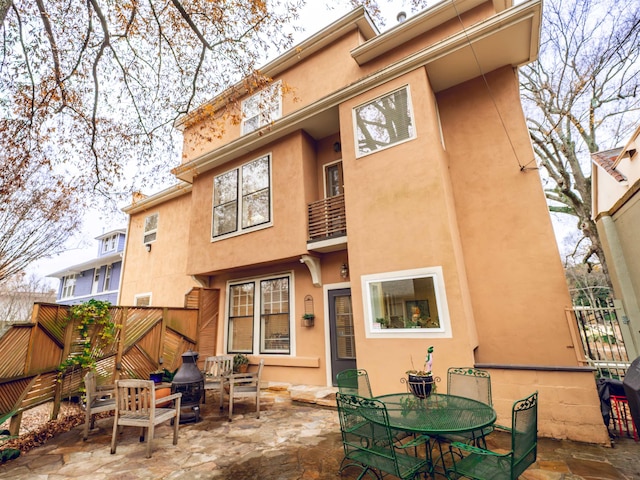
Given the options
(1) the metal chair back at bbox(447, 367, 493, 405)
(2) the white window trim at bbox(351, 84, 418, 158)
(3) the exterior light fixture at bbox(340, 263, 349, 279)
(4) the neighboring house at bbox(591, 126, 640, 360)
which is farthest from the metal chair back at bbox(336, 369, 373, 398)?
(4) the neighboring house at bbox(591, 126, 640, 360)

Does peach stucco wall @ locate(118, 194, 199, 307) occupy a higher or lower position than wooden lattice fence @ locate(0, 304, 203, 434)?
higher

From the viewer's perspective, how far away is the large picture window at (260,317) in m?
7.61

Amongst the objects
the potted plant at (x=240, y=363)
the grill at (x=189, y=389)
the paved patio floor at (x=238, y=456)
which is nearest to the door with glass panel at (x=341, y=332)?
the paved patio floor at (x=238, y=456)

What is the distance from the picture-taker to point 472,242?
5.76 m

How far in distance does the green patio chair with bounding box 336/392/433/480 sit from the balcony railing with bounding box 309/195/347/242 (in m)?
3.93

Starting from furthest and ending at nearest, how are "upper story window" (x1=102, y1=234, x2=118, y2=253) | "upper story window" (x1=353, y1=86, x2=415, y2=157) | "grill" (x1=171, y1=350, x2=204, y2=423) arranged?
"upper story window" (x1=102, y1=234, x2=118, y2=253) < "upper story window" (x1=353, y1=86, x2=415, y2=157) < "grill" (x1=171, y1=350, x2=204, y2=423)

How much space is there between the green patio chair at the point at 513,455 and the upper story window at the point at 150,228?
12253mm

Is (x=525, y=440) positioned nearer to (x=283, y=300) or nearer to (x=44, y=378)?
(x=283, y=300)

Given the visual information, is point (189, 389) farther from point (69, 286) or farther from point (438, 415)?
point (69, 286)

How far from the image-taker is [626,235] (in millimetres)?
6555

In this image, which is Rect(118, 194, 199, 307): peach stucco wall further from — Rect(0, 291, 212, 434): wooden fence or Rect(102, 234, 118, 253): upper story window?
Rect(102, 234, 118, 253): upper story window

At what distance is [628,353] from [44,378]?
11.1 meters

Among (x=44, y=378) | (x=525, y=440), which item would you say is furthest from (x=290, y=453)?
(x=44, y=378)

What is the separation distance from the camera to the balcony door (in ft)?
24.6
